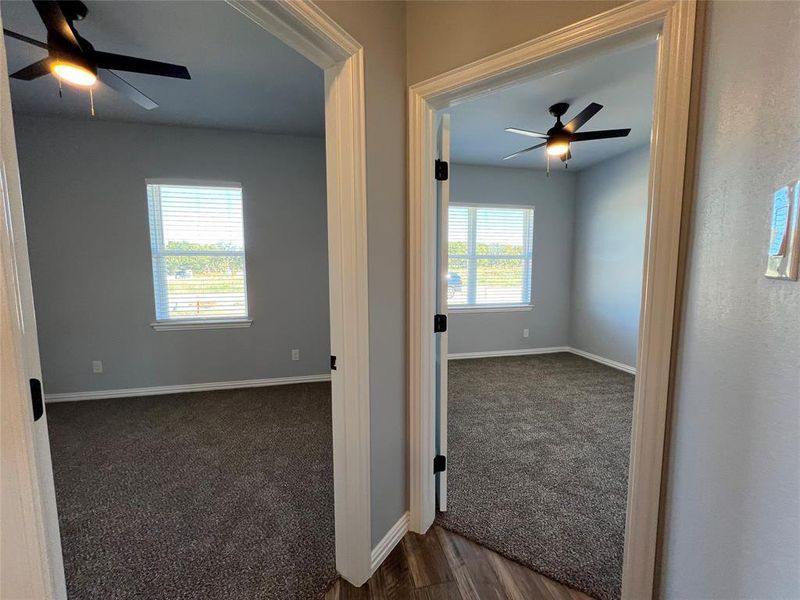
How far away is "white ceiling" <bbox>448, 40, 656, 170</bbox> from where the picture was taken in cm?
232

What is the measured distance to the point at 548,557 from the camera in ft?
5.00

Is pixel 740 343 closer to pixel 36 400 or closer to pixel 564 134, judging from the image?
pixel 36 400

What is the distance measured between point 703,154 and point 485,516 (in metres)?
1.80

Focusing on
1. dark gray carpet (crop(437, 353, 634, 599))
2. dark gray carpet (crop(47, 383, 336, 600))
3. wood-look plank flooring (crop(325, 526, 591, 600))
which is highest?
dark gray carpet (crop(437, 353, 634, 599))

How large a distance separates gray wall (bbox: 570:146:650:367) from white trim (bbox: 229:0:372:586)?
374 centimetres

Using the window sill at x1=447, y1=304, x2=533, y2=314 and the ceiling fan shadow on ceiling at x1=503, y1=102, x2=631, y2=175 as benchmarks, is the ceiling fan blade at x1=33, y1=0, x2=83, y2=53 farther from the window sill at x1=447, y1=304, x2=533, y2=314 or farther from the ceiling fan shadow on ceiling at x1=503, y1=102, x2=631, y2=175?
the window sill at x1=447, y1=304, x2=533, y2=314

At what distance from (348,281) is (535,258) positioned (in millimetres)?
4219

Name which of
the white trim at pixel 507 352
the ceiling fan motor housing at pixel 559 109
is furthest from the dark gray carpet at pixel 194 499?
the ceiling fan motor housing at pixel 559 109

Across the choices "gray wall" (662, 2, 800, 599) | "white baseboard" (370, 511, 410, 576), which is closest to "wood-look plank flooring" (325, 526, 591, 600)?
"white baseboard" (370, 511, 410, 576)

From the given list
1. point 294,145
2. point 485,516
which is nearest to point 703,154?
point 485,516

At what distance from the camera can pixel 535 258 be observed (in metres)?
4.88

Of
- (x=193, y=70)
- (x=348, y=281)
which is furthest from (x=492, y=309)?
(x=193, y=70)

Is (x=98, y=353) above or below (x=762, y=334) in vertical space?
below

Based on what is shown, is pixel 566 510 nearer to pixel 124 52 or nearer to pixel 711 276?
pixel 711 276
